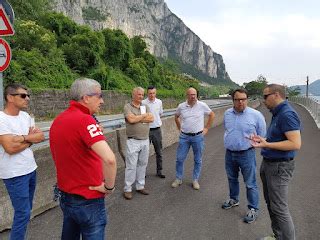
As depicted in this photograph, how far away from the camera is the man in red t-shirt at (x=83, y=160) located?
266 cm

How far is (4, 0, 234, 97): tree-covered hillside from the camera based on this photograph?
77.4 ft

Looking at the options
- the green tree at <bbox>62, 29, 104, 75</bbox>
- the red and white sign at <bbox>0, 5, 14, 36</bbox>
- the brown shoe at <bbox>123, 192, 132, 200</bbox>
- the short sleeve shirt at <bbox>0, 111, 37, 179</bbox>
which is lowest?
the brown shoe at <bbox>123, 192, 132, 200</bbox>

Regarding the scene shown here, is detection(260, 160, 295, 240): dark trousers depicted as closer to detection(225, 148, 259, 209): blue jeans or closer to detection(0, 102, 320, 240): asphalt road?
detection(0, 102, 320, 240): asphalt road

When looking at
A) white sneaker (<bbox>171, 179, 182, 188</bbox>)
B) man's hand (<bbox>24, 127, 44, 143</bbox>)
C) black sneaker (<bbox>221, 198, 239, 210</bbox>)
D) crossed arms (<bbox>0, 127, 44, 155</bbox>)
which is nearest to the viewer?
crossed arms (<bbox>0, 127, 44, 155</bbox>)

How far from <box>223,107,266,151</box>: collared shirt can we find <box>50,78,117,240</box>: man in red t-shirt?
2948mm

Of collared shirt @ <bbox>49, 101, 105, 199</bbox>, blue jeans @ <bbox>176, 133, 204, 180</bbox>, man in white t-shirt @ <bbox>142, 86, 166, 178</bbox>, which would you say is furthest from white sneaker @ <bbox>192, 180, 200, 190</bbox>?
collared shirt @ <bbox>49, 101, 105, 199</bbox>

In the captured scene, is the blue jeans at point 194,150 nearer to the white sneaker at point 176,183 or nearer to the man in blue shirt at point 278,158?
the white sneaker at point 176,183

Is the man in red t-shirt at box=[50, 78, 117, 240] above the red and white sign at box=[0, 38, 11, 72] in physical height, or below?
below

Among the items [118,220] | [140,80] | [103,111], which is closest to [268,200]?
[118,220]

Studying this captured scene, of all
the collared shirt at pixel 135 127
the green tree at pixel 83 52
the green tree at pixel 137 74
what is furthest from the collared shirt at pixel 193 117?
the green tree at pixel 137 74

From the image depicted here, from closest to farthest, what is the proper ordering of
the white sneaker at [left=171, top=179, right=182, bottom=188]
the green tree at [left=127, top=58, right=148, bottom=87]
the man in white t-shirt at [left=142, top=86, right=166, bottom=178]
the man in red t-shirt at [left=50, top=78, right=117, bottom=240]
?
the man in red t-shirt at [left=50, top=78, right=117, bottom=240], the white sneaker at [left=171, top=179, right=182, bottom=188], the man in white t-shirt at [left=142, top=86, right=166, bottom=178], the green tree at [left=127, top=58, right=148, bottom=87]

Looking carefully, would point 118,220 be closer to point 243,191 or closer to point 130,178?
point 130,178

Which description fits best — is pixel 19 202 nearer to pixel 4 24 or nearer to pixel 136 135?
pixel 4 24

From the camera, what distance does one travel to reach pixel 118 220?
16.4 ft
